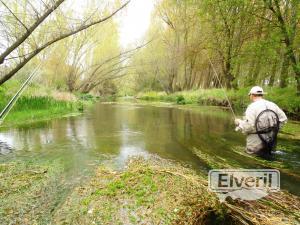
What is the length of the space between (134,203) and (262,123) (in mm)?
3198

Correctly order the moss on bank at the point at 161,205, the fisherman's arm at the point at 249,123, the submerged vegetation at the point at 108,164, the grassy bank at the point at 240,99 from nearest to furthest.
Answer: the moss on bank at the point at 161,205 → the submerged vegetation at the point at 108,164 → the fisherman's arm at the point at 249,123 → the grassy bank at the point at 240,99

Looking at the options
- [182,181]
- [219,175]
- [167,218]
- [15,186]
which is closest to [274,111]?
[219,175]

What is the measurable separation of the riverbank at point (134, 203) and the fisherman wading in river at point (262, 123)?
1.94 meters

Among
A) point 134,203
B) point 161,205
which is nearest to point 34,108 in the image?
point 134,203

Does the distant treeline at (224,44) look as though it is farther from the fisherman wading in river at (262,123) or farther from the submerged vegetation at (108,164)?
the fisherman wading in river at (262,123)

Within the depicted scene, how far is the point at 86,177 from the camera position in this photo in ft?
16.6

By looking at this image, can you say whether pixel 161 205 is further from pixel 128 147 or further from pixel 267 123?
pixel 128 147

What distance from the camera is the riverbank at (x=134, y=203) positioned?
344 centimetres

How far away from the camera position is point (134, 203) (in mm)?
3896

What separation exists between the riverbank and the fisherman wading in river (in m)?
1.94

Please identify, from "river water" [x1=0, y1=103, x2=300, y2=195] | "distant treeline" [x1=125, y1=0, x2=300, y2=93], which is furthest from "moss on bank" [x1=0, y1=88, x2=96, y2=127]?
"distant treeline" [x1=125, y1=0, x2=300, y2=93]

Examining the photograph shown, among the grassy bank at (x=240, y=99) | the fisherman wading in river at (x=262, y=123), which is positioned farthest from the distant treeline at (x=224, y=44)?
the fisherman wading in river at (x=262, y=123)

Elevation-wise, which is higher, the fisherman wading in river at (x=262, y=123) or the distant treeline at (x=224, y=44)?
the distant treeline at (x=224, y=44)

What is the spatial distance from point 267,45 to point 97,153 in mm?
8898
